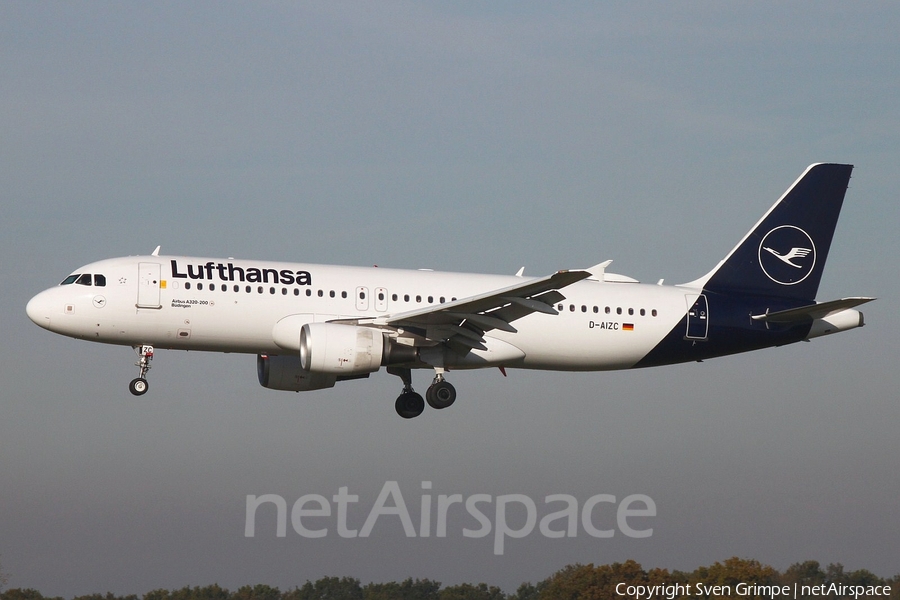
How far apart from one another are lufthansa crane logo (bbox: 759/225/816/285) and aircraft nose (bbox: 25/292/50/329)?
23515 mm

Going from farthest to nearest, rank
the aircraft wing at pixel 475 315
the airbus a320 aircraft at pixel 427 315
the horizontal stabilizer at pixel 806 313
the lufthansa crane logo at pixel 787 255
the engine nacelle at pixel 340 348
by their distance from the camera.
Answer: the lufthansa crane logo at pixel 787 255, the horizontal stabilizer at pixel 806 313, the airbus a320 aircraft at pixel 427 315, the engine nacelle at pixel 340 348, the aircraft wing at pixel 475 315

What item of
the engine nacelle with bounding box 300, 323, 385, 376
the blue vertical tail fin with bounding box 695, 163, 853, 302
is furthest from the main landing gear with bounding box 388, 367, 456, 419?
the blue vertical tail fin with bounding box 695, 163, 853, 302

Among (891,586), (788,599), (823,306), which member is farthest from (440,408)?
(891,586)

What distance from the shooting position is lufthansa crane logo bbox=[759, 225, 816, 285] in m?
40.6

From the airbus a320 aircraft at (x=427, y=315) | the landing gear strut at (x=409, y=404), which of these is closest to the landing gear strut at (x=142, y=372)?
the airbus a320 aircraft at (x=427, y=315)

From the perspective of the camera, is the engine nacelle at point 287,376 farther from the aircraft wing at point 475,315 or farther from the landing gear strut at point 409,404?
the aircraft wing at point 475,315

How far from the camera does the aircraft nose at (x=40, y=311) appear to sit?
34.3 meters

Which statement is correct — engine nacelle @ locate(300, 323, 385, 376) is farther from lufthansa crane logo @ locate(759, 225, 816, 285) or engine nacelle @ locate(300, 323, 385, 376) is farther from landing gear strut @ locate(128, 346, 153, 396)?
lufthansa crane logo @ locate(759, 225, 816, 285)

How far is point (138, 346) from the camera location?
35000 mm

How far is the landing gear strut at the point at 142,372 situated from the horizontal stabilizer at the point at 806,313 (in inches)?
766

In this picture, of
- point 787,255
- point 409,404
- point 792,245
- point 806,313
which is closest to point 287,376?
point 409,404

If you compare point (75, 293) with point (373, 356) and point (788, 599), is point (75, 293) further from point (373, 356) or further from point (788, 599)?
point (788, 599)

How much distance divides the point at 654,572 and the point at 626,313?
70.2 feet

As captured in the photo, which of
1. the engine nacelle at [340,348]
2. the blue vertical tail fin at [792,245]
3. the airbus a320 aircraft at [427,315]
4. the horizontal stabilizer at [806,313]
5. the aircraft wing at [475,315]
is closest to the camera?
the aircraft wing at [475,315]
